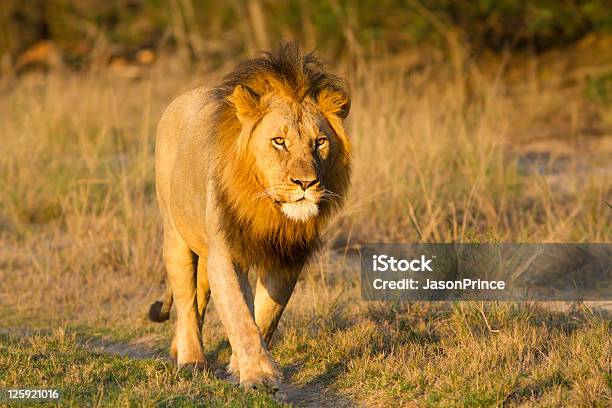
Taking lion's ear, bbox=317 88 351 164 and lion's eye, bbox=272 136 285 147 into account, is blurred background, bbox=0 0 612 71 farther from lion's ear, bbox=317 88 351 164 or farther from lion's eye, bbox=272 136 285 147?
lion's eye, bbox=272 136 285 147

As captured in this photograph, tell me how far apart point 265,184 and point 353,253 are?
10.7 feet

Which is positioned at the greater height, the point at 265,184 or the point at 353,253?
the point at 265,184

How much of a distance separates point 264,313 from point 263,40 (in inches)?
304

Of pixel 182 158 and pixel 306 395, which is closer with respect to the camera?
pixel 306 395

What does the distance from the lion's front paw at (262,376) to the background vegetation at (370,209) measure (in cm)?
7

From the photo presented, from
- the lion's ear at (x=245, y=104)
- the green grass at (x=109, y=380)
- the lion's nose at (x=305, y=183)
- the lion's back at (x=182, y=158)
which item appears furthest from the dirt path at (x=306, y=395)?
the lion's ear at (x=245, y=104)

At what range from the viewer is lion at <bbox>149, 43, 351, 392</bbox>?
4.67 metres

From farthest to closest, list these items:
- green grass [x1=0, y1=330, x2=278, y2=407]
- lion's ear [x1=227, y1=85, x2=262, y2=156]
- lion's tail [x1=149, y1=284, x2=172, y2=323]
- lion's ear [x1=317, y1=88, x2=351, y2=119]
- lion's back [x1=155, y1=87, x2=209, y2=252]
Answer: lion's tail [x1=149, y1=284, x2=172, y2=323], lion's back [x1=155, y1=87, x2=209, y2=252], lion's ear [x1=317, y1=88, x2=351, y2=119], lion's ear [x1=227, y1=85, x2=262, y2=156], green grass [x1=0, y1=330, x2=278, y2=407]

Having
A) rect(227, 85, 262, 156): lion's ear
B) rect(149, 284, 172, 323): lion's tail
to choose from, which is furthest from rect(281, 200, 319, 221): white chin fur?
rect(149, 284, 172, 323): lion's tail

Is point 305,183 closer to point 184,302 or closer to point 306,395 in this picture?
point 306,395

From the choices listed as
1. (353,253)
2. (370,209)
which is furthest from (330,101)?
(370,209)

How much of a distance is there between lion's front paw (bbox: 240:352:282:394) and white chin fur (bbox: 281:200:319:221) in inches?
24.0

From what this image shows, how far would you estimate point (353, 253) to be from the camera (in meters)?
7.98

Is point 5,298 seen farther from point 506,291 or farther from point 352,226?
point 506,291
